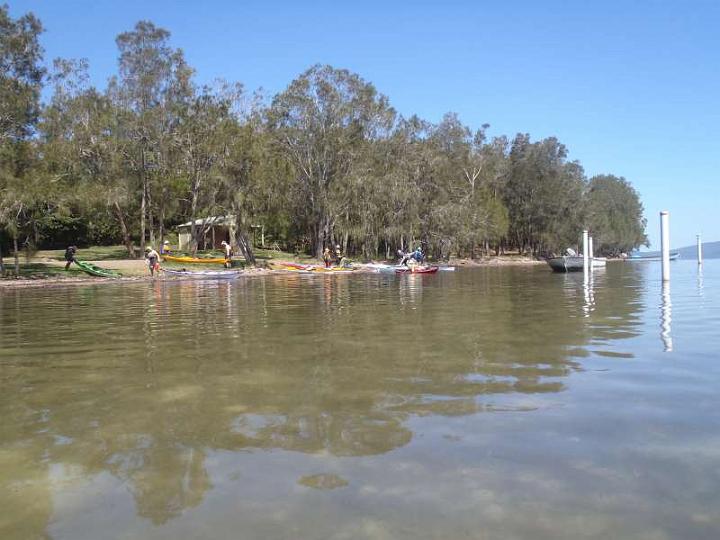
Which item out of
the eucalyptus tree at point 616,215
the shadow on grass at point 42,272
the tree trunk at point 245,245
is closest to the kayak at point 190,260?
the tree trunk at point 245,245

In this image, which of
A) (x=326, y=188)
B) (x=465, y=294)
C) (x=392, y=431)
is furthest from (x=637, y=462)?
(x=326, y=188)

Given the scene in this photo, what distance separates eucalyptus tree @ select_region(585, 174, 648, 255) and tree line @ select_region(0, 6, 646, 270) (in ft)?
43.8

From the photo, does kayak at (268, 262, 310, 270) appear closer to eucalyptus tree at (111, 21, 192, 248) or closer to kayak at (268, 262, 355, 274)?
kayak at (268, 262, 355, 274)

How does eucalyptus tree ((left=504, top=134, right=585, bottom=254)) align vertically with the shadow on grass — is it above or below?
above

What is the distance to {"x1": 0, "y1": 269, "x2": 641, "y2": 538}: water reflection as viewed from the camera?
425 centimetres

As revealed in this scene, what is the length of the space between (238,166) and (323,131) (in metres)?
12.8

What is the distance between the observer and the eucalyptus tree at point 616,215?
307ft

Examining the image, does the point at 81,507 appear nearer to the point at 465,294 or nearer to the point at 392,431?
the point at 392,431

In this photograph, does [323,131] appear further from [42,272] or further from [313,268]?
[42,272]

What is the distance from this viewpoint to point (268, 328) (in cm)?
1147

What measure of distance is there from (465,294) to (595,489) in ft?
54.0

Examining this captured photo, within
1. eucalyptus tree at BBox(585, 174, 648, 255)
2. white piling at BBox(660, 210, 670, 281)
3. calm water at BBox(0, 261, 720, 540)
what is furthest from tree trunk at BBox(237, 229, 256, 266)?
eucalyptus tree at BBox(585, 174, 648, 255)

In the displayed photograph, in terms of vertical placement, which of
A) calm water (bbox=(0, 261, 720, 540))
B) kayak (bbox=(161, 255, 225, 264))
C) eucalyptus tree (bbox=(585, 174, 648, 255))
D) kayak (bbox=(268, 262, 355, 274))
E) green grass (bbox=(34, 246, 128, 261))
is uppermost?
eucalyptus tree (bbox=(585, 174, 648, 255))

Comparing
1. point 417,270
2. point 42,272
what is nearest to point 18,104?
point 42,272
